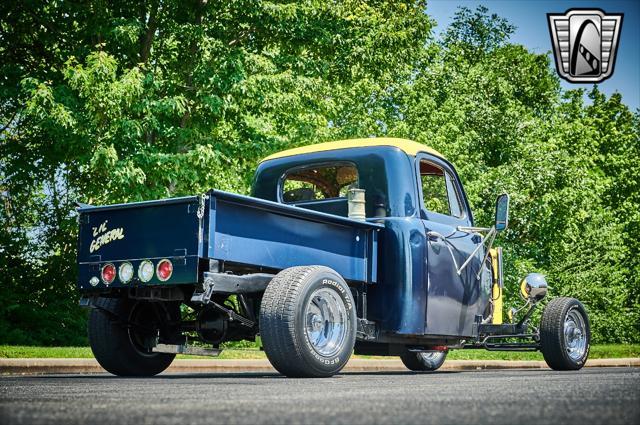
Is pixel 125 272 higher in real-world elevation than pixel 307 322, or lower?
higher

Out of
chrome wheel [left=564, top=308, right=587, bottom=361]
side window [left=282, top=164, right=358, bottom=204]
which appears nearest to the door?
side window [left=282, top=164, right=358, bottom=204]

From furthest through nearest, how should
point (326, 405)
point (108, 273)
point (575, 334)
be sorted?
point (575, 334), point (108, 273), point (326, 405)

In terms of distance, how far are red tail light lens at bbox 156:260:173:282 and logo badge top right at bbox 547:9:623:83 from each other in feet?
25.6

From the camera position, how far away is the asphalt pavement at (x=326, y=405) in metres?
3.87

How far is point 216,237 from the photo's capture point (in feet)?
23.2

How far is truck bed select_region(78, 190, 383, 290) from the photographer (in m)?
7.09

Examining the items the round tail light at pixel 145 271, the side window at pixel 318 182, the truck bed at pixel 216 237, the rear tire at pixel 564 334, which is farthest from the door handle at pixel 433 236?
the round tail light at pixel 145 271

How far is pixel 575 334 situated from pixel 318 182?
361cm

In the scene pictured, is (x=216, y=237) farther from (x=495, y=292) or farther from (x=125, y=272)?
(x=495, y=292)

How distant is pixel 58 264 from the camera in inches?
813

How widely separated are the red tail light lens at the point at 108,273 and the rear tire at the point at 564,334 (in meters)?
5.02

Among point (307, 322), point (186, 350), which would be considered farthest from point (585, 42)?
point (186, 350)

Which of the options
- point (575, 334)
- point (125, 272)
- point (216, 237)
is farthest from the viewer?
point (575, 334)

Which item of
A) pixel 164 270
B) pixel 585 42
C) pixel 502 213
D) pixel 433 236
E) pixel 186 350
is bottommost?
pixel 186 350
